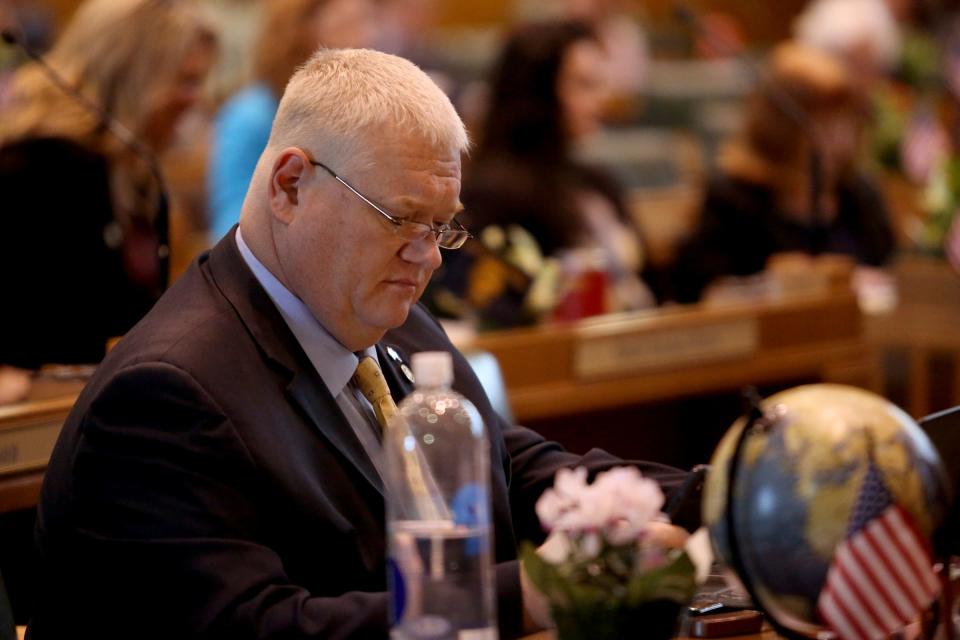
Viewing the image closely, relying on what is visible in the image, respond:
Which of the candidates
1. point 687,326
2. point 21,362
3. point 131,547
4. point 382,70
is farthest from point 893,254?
point 131,547

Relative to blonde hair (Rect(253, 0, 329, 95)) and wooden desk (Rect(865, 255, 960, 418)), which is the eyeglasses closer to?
blonde hair (Rect(253, 0, 329, 95))

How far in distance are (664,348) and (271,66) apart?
1.57 m

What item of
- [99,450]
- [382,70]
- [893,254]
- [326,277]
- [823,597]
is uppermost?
[382,70]

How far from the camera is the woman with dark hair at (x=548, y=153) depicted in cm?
477

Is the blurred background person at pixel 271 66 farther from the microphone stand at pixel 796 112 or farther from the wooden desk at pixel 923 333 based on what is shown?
the wooden desk at pixel 923 333

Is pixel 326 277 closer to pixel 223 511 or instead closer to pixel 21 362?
pixel 223 511

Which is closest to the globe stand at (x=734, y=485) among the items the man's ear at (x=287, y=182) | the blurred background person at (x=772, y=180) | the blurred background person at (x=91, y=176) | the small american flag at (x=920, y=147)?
the man's ear at (x=287, y=182)

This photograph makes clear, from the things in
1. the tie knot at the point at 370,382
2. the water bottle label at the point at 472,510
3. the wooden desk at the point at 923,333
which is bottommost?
the wooden desk at the point at 923,333

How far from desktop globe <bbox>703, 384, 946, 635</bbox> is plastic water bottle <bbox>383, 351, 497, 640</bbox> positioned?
0.26 metres

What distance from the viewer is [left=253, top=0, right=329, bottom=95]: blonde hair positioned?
4.63 m

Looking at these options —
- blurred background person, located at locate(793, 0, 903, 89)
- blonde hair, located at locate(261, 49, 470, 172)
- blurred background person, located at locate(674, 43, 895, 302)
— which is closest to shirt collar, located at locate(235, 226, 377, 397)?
blonde hair, located at locate(261, 49, 470, 172)

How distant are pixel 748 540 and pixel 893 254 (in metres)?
4.18

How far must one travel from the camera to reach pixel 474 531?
1601 mm

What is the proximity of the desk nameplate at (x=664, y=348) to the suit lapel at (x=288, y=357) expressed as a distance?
6.43ft
